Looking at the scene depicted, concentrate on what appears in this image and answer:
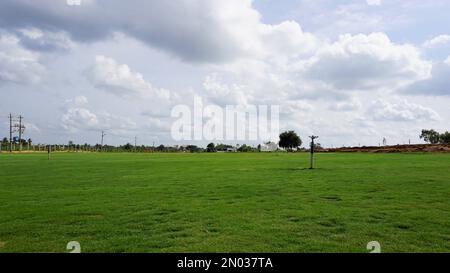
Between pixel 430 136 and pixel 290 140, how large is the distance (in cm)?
4010

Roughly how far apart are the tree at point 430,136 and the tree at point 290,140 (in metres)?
35.5

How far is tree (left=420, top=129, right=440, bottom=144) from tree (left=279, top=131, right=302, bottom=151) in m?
35.5

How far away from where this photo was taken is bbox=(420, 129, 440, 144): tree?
4041 inches

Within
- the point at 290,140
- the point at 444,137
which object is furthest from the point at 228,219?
the point at 290,140

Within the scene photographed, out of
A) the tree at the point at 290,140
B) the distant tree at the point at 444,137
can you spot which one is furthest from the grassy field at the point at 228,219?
the tree at the point at 290,140

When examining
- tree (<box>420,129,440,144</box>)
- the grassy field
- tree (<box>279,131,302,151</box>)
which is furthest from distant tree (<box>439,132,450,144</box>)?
the grassy field

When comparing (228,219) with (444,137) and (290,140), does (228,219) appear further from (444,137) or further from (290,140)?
(290,140)

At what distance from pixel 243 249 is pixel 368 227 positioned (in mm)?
3053

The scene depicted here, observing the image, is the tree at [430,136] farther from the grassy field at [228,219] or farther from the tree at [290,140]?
the grassy field at [228,219]

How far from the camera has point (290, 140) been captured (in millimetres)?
122688

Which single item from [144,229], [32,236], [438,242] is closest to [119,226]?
[144,229]

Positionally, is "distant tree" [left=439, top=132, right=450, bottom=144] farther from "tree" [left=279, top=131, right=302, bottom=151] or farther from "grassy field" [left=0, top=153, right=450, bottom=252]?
"grassy field" [left=0, top=153, right=450, bottom=252]

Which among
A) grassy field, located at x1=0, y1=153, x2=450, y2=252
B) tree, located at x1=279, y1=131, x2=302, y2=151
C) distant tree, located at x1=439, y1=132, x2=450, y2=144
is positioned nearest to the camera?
grassy field, located at x1=0, y1=153, x2=450, y2=252

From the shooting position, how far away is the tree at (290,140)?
122 m
